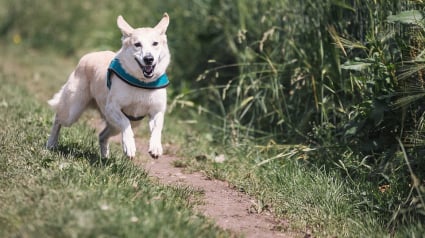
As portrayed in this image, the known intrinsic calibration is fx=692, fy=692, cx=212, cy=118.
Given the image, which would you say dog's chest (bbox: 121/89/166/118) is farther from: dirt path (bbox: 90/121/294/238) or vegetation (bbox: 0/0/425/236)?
vegetation (bbox: 0/0/425/236)

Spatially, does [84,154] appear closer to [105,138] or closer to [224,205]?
[105,138]

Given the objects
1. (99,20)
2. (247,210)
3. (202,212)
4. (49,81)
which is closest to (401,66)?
(247,210)

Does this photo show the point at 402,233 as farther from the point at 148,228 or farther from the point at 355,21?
the point at 355,21

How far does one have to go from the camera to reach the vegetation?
5.04 meters

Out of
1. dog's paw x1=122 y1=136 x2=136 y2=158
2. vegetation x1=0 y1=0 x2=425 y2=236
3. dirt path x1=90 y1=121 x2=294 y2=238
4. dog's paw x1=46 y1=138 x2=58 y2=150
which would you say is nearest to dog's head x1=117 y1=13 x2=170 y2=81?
dog's paw x1=122 y1=136 x2=136 y2=158

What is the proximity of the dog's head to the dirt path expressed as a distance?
86 cm

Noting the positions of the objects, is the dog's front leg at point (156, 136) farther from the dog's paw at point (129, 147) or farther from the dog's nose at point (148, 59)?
the dog's nose at point (148, 59)

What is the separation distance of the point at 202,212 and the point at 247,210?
1.63 ft

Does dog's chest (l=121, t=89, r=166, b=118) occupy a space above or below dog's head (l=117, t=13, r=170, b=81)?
below

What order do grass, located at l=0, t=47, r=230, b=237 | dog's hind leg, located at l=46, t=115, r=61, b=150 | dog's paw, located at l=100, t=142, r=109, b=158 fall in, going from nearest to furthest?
1. grass, located at l=0, t=47, r=230, b=237
2. dog's hind leg, located at l=46, t=115, r=61, b=150
3. dog's paw, located at l=100, t=142, r=109, b=158

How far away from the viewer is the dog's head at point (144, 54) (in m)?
5.23

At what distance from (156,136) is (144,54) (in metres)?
0.63

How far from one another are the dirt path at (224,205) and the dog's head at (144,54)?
2.82 ft

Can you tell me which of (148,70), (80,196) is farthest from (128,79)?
(80,196)
